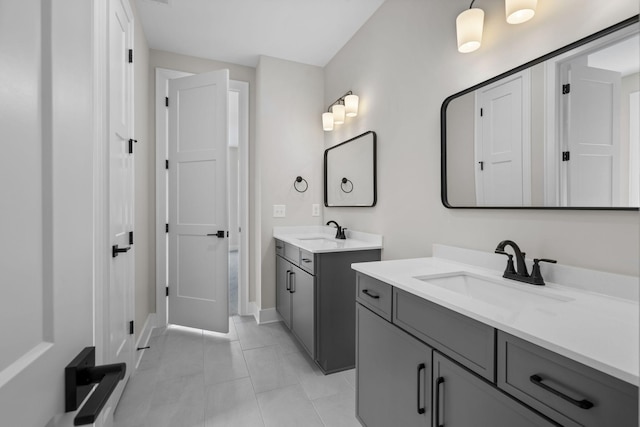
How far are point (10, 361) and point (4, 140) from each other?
0.27 meters

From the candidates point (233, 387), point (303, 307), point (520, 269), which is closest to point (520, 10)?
point (520, 269)

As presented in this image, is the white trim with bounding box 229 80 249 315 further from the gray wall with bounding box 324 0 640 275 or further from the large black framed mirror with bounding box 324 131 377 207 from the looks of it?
the gray wall with bounding box 324 0 640 275

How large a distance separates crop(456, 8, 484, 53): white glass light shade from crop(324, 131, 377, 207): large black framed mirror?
0.99 metres

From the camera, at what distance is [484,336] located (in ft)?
2.94

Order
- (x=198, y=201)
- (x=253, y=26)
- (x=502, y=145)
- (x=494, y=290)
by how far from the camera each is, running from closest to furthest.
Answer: (x=494, y=290)
(x=502, y=145)
(x=253, y=26)
(x=198, y=201)

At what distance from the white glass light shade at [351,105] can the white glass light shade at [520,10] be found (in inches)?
56.0

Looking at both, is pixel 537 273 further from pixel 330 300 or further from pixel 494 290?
pixel 330 300

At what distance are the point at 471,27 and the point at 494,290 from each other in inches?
48.2

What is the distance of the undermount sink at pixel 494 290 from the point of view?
1.10m

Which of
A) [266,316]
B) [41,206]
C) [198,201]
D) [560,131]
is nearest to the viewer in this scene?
[41,206]

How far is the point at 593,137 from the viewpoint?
1043mm

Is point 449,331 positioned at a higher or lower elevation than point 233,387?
higher

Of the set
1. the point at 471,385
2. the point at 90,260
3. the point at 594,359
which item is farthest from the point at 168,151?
the point at 594,359

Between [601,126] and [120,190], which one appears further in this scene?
[120,190]
